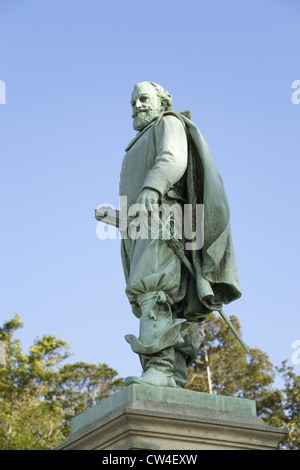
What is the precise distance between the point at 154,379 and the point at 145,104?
8.73ft

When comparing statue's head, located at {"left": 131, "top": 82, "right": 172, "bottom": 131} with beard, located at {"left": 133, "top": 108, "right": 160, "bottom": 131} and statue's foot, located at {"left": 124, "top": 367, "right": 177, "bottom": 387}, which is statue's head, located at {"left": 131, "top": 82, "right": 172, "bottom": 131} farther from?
statue's foot, located at {"left": 124, "top": 367, "right": 177, "bottom": 387}

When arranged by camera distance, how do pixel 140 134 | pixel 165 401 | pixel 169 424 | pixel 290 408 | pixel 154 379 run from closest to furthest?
1. pixel 169 424
2. pixel 165 401
3. pixel 154 379
4. pixel 140 134
5. pixel 290 408

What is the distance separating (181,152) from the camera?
20.6ft

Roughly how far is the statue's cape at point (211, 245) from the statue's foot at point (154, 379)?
2.44 ft

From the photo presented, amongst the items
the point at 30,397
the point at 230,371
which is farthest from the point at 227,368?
the point at 30,397

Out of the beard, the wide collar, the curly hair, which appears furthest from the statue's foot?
the curly hair

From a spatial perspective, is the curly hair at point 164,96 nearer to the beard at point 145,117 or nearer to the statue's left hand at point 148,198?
the beard at point 145,117

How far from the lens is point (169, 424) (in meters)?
5.09

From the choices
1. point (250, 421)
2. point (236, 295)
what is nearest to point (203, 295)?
point (236, 295)

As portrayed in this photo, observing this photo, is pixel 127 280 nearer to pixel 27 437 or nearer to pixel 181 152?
pixel 181 152

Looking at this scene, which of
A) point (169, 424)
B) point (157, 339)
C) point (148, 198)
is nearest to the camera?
point (169, 424)

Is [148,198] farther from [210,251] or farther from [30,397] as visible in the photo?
[30,397]

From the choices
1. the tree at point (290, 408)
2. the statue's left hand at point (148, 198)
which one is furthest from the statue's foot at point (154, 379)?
the tree at point (290, 408)

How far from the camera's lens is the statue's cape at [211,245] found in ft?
19.9
